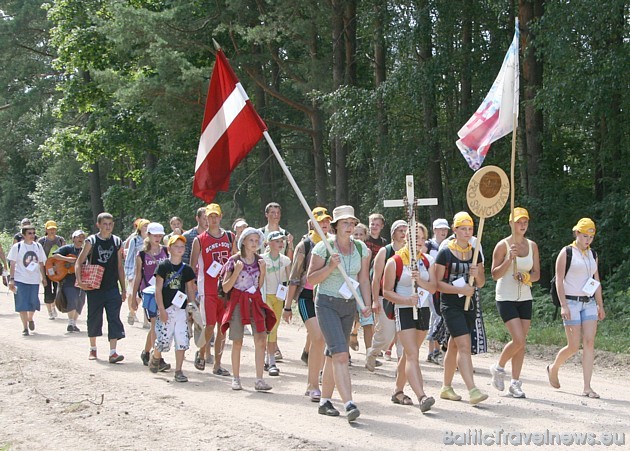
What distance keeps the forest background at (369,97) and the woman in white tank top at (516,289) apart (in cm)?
680

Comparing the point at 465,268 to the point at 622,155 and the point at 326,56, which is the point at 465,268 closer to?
the point at 622,155

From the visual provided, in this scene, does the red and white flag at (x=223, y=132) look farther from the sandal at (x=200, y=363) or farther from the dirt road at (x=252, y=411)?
the sandal at (x=200, y=363)

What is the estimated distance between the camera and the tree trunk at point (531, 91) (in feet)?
61.1

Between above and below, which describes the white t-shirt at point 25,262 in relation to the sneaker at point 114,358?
above

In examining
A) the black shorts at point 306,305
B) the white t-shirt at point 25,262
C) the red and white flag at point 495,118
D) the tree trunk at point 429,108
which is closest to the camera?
the black shorts at point 306,305

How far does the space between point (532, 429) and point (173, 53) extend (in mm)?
20406

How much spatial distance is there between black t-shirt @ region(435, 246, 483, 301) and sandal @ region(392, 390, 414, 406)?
1.11 meters

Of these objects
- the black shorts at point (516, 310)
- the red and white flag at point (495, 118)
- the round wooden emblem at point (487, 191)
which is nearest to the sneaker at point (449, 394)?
the black shorts at point (516, 310)

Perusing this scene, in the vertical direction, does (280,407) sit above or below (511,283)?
below

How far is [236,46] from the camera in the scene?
26.8 meters

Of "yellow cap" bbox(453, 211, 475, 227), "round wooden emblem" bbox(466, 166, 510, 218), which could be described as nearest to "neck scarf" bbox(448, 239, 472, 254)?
"yellow cap" bbox(453, 211, 475, 227)

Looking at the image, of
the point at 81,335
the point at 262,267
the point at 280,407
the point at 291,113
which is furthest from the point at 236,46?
the point at 280,407

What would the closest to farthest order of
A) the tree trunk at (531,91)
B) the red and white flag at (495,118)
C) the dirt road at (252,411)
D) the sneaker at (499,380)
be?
the dirt road at (252,411), the sneaker at (499,380), the red and white flag at (495,118), the tree trunk at (531,91)

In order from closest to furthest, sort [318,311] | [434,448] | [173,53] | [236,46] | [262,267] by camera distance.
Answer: [434,448], [318,311], [262,267], [173,53], [236,46]
